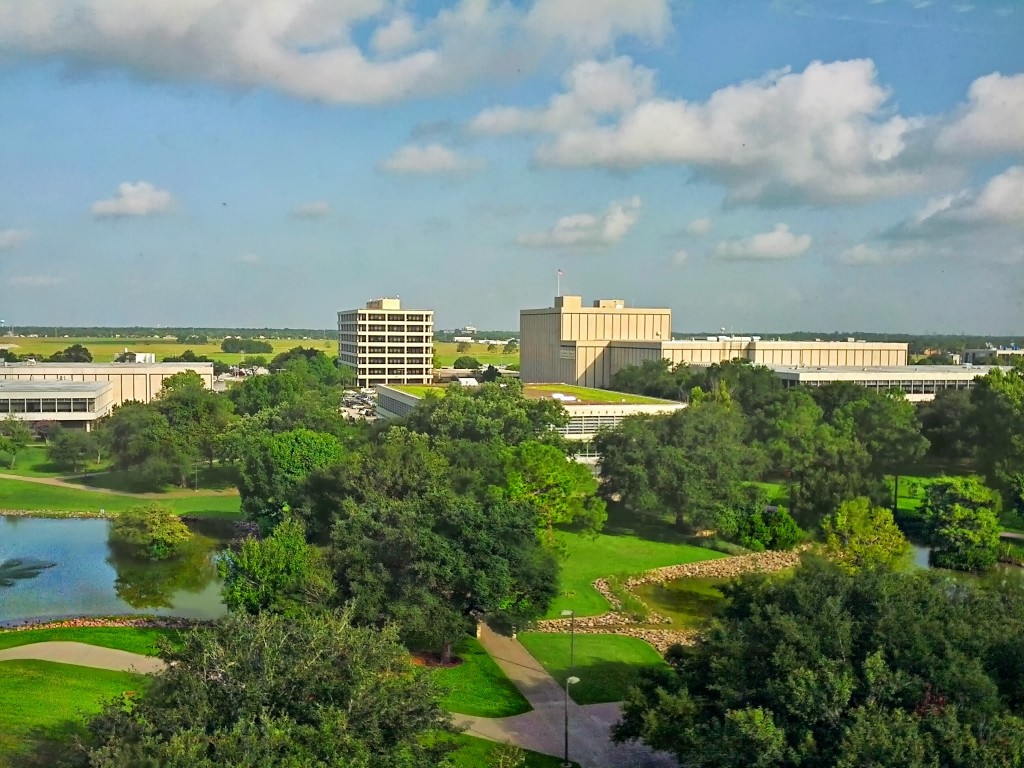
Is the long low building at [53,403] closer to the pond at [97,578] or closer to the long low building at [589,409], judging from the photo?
the long low building at [589,409]

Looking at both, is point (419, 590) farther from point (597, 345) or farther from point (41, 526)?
point (597, 345)

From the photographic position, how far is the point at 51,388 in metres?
67.1

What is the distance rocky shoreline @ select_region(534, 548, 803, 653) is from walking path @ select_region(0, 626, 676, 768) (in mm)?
2665

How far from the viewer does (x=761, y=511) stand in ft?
130

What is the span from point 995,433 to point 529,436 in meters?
23.6

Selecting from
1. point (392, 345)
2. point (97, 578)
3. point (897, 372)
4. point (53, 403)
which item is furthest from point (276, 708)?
point (392, 345)

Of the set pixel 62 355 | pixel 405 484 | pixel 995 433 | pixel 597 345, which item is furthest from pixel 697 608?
pixel 62 355

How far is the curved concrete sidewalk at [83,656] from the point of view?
2470 centimetres

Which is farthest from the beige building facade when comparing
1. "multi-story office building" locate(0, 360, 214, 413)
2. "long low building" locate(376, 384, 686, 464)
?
"multi-story office building" locate(0, 360, 214, 413)

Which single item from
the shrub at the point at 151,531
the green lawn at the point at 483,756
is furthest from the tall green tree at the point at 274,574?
the shrub at the point at 151,531

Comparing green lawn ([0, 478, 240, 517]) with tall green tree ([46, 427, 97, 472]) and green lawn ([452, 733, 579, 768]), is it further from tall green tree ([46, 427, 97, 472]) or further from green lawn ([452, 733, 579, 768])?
green lawn ([452, 733, 579, 768])

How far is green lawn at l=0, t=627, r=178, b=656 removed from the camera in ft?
86.3

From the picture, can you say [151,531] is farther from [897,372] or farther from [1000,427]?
[897,372]

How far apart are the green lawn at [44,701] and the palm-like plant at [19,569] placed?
10.3 metres
